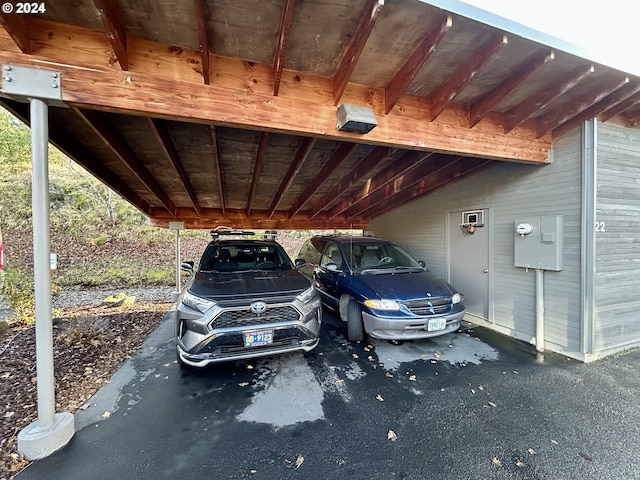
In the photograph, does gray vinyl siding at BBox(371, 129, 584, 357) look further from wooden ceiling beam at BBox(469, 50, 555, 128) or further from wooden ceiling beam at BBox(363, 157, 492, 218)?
wooden ceiling beam at BBox(469, 50, 555, 128)

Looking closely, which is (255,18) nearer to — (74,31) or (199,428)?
(74,31)

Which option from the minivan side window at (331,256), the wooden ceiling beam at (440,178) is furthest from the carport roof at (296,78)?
the minivan side window at (331,256)

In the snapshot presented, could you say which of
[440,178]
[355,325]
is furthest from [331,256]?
[440,178]

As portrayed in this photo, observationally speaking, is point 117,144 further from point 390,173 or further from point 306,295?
point 390,173

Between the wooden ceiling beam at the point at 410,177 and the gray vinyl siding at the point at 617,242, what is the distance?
1.88 metres

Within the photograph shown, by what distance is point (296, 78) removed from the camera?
8.84 ft

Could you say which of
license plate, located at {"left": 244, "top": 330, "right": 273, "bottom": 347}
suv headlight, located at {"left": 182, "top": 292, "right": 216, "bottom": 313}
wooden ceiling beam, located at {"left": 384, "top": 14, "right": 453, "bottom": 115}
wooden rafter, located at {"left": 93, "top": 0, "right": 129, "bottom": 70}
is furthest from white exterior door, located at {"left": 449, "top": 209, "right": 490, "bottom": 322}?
wooden rafter, located at {"left": 93, "top": 0, "right": 129, "bottom": 70}

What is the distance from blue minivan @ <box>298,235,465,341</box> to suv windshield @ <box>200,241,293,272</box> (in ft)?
3.22

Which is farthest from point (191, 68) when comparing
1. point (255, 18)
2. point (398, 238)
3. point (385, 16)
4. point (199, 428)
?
point (398, 238)

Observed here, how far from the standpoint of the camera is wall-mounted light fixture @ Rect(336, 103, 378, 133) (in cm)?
267

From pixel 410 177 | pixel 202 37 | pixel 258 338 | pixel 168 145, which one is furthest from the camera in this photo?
pixel 410 177

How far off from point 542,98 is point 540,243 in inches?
73.5

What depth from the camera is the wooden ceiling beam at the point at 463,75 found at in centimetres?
227

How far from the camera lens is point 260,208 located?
24.5 feet
